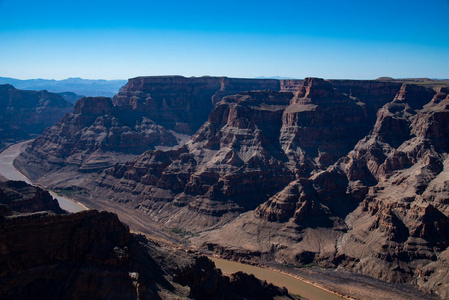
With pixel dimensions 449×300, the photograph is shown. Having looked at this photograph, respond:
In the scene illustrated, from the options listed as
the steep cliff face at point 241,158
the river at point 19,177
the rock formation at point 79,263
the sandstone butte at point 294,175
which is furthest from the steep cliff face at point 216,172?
the rock formation at point 79,263

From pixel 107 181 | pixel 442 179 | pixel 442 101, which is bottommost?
pixel 107 181

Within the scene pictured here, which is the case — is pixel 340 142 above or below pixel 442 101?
below

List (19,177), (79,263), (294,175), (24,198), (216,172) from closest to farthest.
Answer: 1. (79,263)
2. (24,198)
3. (216,172)
4. (294,175)
5. (19,177)

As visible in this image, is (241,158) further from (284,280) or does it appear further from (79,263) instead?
(79,263)

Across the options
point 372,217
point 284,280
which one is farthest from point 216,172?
point 284,280

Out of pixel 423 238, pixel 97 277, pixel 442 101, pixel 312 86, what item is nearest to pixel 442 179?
pixel 423 238

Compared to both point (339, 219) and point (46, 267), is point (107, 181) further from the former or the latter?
point (46, 267)

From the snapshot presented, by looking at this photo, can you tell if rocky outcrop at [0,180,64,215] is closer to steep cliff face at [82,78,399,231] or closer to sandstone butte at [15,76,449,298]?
sandstone butte at [15,76,449,298]
